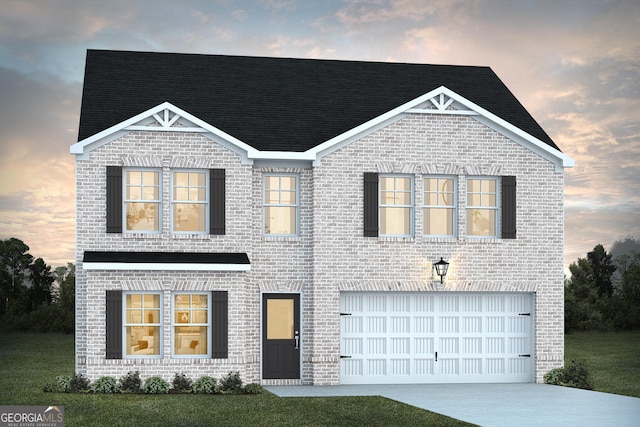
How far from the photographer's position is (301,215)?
966 inches

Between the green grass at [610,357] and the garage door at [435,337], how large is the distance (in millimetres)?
→ 2612

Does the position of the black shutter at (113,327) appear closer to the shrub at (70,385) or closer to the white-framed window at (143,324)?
the white-framed window at (143,324)

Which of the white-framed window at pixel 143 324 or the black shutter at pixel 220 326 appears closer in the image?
→ the white-framed window at pixel 143 324

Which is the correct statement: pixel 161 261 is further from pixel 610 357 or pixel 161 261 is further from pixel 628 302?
pixel 628 302

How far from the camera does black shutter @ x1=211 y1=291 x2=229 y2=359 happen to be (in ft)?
76.2

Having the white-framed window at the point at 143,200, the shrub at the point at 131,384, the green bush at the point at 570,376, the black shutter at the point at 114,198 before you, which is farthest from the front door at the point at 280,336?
the green bush at the point at 570,376

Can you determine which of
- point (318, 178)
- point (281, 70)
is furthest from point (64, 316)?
point (318, 178)

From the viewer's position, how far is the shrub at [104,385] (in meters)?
22.3

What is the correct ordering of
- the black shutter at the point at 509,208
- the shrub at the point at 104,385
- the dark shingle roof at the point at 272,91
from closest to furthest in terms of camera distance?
the shrub at the point at 104,385, the black shutter at the point at 509,208, the dark shingle roof at the point at 272,91

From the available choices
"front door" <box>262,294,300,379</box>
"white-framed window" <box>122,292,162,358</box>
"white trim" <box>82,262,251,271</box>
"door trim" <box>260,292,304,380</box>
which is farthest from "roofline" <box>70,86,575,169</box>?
"white-framed window" <box>122,292,162,358</box>

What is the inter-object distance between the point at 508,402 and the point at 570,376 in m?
4.95

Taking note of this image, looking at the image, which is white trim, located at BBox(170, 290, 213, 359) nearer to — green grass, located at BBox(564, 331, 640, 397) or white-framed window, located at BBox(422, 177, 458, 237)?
white-framed window, located at BBox(422, 177, 458, 237)

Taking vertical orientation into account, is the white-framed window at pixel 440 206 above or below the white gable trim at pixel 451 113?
below

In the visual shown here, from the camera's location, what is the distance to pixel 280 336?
2433cm
